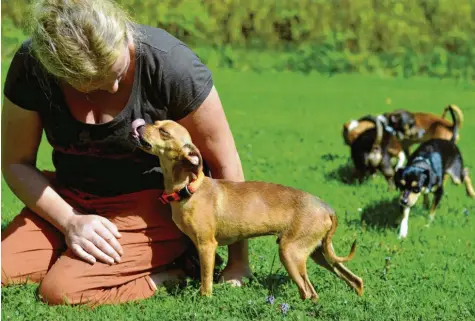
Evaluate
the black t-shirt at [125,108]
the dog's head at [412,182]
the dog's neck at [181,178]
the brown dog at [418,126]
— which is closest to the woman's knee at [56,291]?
the black t-shirt at [125,108]

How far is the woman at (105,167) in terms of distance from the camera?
172 inches

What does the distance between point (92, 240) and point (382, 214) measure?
9.27 feet

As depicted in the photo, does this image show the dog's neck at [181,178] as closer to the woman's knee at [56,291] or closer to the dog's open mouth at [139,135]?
the dog's open mouth at [139,135]

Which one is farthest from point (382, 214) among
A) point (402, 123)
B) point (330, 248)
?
point (330, 248)

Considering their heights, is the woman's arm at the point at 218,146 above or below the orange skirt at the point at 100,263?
above

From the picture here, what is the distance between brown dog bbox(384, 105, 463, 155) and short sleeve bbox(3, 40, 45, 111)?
4.60 meters

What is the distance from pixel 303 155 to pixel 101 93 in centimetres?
463

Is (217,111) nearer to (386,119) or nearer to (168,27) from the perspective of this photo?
(386,119)

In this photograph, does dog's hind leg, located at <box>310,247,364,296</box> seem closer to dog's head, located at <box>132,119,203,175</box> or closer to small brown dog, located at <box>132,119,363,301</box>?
small brown dog, located at <box>132,119,363,301</box>

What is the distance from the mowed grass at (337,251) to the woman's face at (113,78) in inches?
44.3

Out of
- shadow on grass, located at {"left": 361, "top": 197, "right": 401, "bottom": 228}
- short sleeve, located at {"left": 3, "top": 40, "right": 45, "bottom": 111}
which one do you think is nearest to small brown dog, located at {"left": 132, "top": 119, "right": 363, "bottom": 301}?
short sleeve, located at {"left": 3, "top": 40, "right": 45, "bottom": 111}

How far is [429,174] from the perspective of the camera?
21.7 ft

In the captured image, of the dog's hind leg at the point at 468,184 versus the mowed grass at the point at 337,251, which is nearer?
the mowed grass at the point at 337,251

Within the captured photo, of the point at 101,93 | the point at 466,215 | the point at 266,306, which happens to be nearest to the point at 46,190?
the point at 101,93
